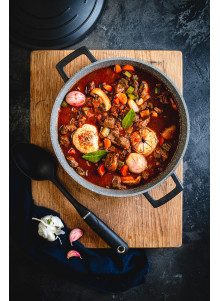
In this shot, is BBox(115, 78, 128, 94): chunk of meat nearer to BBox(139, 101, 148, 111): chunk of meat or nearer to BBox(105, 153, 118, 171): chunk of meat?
BBox(139, 101, 148, 111): chunk of meat

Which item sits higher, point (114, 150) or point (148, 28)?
point (148, 28)

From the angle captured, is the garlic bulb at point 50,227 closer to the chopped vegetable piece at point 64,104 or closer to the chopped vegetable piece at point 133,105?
the chopped vegetable piece at point 64,104

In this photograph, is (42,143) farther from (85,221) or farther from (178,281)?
(178,281)

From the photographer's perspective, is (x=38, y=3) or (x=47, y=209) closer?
(x=47, y=209)

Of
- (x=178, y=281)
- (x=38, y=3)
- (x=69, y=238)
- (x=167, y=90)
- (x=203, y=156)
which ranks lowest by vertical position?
(x=178, y=281)

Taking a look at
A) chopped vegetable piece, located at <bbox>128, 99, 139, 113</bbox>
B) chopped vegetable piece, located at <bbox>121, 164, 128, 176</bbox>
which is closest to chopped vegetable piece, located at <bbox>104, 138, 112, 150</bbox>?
chopped vegetable piece, located at <bbox>121, 164, 128, 176</bbox>

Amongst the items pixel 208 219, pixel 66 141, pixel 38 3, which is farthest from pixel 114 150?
pixel 38 3

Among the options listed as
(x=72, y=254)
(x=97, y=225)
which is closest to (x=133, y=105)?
(x=97, y=225)
